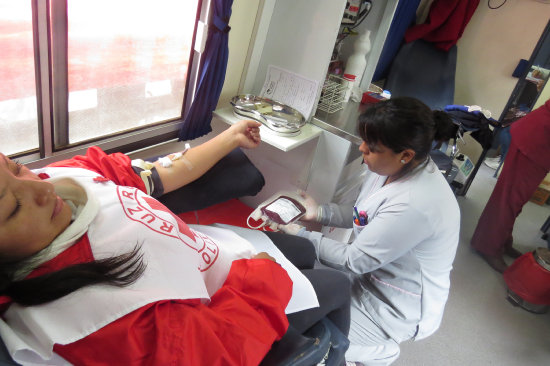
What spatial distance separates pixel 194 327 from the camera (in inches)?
28.6

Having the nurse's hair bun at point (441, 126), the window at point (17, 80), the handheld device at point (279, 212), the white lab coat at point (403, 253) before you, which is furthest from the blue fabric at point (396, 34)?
the window at point (17, 80)

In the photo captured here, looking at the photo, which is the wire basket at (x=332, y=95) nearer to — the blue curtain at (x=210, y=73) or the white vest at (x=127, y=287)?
the blue curtain at (x=210, y=73)

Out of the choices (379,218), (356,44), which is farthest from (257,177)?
(356,44)

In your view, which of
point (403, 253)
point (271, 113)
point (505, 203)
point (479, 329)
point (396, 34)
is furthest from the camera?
point (396, 34)

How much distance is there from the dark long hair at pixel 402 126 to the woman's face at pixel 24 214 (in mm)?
963

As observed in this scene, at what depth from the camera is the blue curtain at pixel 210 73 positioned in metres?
1.50

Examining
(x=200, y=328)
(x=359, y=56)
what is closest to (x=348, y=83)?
(x=359, y=56)

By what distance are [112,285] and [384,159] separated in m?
0.95

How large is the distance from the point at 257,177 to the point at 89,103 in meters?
0.69

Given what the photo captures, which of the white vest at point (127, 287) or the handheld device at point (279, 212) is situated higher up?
the white vest at point (127, 287)

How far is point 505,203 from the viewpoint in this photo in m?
2.38

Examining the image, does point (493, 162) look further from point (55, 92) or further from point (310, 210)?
point (55, 92)

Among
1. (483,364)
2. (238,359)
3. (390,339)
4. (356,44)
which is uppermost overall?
(356,44)

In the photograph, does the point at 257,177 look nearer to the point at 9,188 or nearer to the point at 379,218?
the point at 379,218
